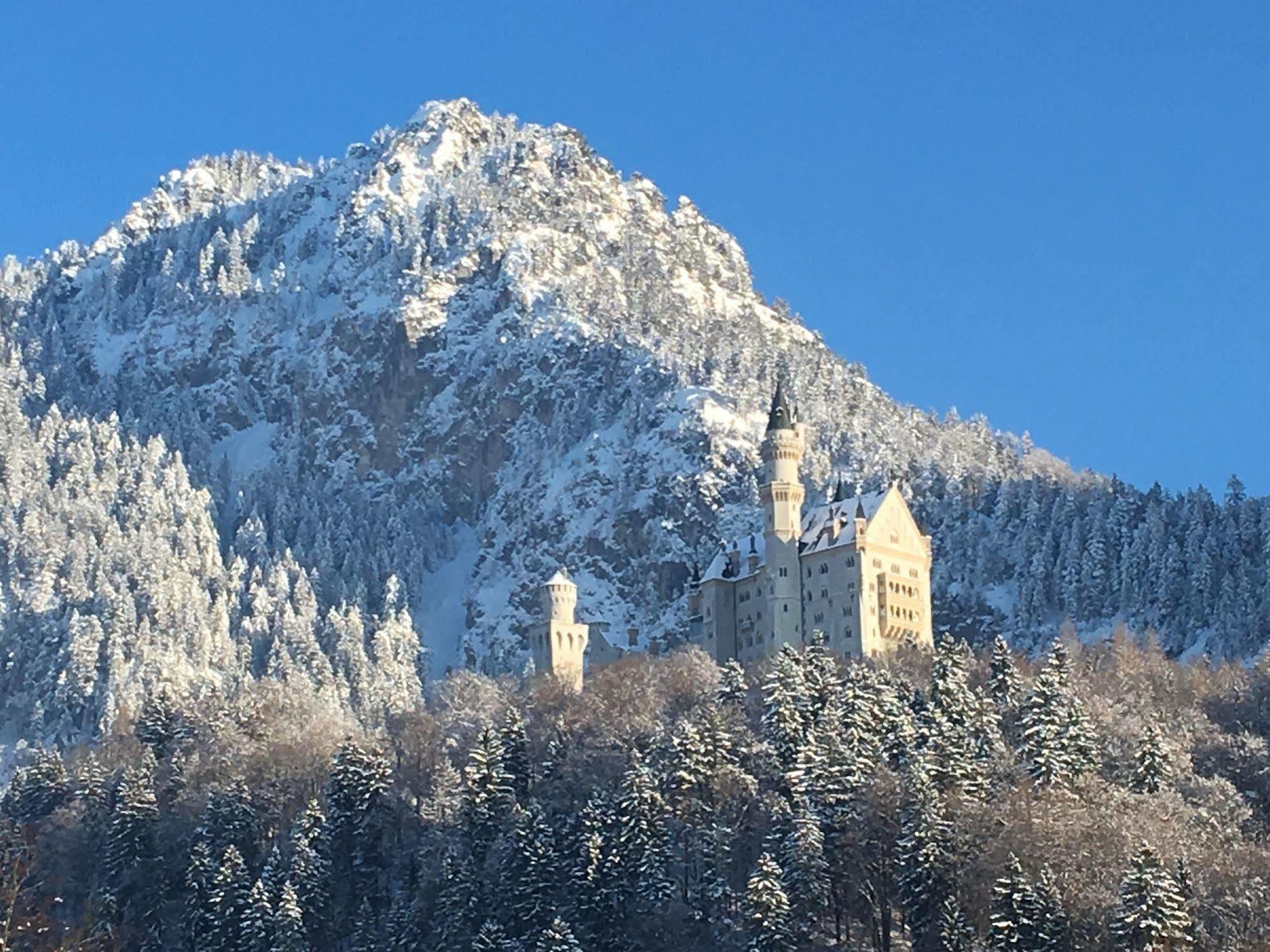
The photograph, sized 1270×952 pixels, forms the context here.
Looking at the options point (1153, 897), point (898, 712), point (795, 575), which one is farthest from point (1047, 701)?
point (795, 575)

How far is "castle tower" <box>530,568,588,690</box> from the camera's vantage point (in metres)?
189

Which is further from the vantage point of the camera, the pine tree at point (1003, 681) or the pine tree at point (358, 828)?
the pine tree at point (1003, 681)

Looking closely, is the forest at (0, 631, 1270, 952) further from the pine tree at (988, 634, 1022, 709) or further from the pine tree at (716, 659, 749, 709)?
the pine tree at (988, 634, 1022, 709)

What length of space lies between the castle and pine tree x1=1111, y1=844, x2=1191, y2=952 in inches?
2472

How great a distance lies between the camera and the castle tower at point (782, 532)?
542ft

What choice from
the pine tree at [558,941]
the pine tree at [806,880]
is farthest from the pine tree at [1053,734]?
the pine tree at [558,941]

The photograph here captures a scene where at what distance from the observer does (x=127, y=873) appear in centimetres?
13488

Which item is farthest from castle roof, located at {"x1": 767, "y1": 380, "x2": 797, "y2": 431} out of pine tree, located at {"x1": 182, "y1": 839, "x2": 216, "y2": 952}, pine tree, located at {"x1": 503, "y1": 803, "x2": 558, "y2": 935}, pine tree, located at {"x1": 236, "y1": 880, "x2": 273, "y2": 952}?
pine tree, located at {"x1": 236, "y1": 880, "x2": 273, "y2": 952}

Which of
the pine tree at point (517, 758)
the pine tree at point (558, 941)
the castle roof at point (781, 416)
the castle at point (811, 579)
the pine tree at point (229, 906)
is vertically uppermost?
the castle roof at point (781, 416)

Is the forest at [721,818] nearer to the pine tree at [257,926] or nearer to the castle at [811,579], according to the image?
the pine tree at [257,926]

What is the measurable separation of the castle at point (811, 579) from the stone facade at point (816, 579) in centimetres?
7

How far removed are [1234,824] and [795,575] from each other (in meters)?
60.9

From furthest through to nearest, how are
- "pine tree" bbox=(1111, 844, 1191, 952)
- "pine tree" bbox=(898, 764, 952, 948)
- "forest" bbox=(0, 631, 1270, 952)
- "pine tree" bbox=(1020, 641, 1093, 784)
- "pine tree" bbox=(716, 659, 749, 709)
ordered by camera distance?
"pine tree" bbox=(716, 659, 749, 709) → "pine tree" bbox=(1020, 641, 1093, 784) → "pine tree" bbox=(898, 764, 952, 948) → "forest" bbox=(0, 631, 1270, 952) → "pine tree" bbox=(1111, 844, 1191, 952)

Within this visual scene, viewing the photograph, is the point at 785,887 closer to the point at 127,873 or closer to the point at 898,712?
the point at 898,712
